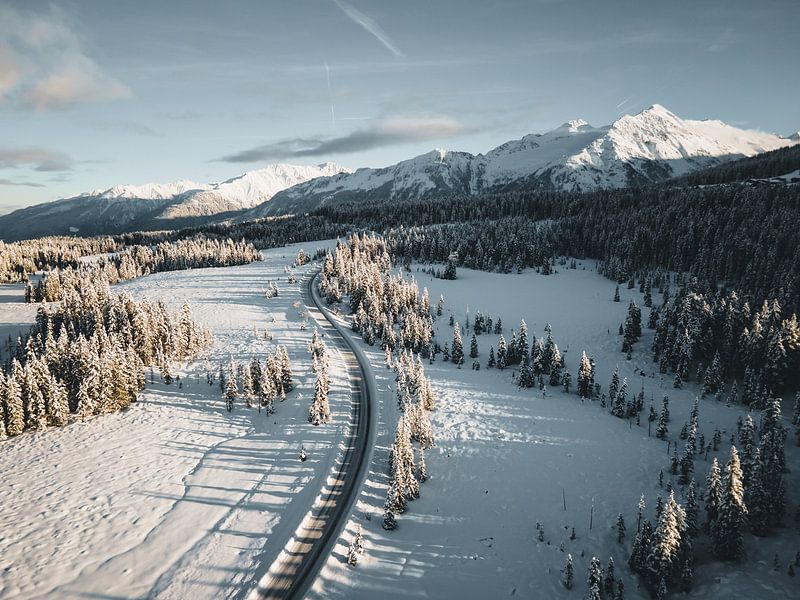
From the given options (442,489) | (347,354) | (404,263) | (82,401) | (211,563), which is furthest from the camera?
(404,263)

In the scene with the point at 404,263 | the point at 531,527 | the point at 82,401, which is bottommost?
the point at 531,527

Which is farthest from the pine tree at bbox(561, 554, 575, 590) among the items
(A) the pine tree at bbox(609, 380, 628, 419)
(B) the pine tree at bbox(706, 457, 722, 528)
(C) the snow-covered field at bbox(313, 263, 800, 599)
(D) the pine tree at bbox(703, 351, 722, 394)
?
(D) the pine tree at bbox(703, 351, 722, 394)

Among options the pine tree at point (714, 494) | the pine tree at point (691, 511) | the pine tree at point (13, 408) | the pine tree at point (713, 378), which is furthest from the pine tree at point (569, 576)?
the pine tree at point (13, 408)

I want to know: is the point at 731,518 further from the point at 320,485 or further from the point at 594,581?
the point at 320,485

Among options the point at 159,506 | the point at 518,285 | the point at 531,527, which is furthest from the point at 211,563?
the point at 518,285

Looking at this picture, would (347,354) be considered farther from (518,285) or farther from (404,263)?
(404,263)

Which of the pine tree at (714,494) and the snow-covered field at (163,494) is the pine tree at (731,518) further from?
the snow-covered field at (163,494)

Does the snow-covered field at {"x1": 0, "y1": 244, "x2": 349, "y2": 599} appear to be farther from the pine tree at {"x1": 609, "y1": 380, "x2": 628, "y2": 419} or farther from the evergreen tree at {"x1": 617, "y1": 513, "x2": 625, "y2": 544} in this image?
the pine tree at {"x1": 609, "y1": 380, "x2": 628, "y2": 419}
